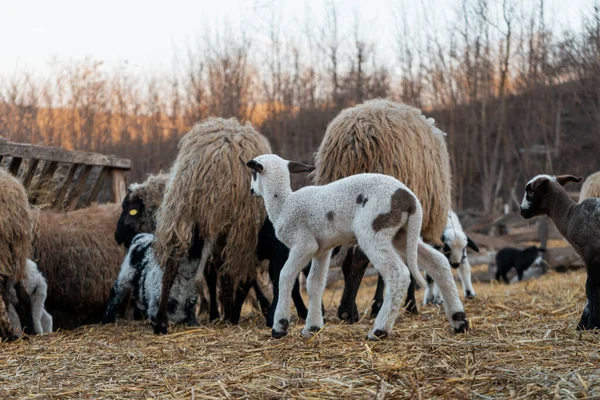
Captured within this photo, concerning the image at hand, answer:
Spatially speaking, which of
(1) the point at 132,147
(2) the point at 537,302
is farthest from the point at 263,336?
(1) the point at 132,147

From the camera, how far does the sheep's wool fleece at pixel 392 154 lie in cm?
661

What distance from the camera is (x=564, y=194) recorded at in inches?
218

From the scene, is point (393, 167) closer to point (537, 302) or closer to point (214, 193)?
point (214, 193)

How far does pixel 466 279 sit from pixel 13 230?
5.73 metres

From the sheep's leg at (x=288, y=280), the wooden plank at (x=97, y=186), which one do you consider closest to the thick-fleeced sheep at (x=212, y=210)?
the sheep's leg at (x=288, y=280)

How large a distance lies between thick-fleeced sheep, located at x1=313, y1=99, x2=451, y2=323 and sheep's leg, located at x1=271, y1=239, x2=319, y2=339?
1271 mm

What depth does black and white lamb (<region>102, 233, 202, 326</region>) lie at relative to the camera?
7.02 meters

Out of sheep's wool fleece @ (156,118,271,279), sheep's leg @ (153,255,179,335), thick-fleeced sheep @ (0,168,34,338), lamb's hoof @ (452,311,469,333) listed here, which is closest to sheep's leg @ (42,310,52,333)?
thick-fleeced sheep @ (0,168,34,338)

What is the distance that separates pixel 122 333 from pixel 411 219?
3.33 meters

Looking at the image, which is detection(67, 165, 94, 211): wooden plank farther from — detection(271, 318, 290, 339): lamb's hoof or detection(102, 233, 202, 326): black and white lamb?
detection(271, 318, 290, 339): lamb's hoof

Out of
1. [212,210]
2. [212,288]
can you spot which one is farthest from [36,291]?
[212,210]

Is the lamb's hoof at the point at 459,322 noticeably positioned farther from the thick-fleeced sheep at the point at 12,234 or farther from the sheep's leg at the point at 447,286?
the thick-fleeced sheep at the point at 12,234

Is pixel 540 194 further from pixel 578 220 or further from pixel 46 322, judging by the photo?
pixel 46 322

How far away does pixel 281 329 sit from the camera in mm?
5344
